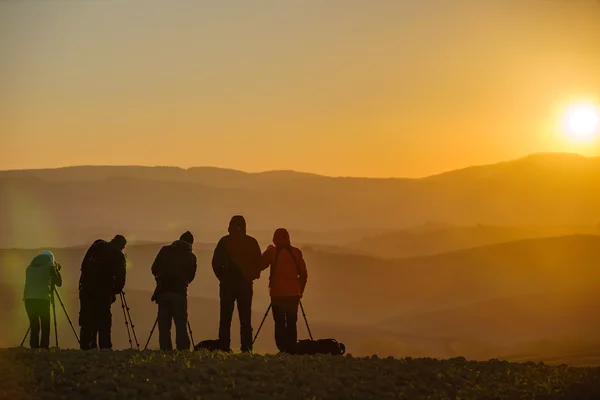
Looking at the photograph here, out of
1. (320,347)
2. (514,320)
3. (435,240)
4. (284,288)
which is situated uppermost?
(435,240)

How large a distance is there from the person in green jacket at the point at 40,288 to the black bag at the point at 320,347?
18.2 feet

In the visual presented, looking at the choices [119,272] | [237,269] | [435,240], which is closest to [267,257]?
[237,269]

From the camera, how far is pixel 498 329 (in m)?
87.1

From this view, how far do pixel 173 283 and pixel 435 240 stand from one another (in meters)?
150

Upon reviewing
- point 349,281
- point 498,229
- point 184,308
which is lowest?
point 184,308

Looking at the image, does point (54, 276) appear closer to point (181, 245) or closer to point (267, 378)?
point (181, 245)

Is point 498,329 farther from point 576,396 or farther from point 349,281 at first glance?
point 576,396

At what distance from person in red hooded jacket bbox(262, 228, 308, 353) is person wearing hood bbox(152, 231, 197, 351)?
5.93 ft

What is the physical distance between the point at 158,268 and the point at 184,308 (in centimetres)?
100

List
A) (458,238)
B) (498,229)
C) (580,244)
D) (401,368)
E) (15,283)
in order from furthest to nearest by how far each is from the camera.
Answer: (498,229) → (458,238) → (580,244) → (15,283) → (401,368)

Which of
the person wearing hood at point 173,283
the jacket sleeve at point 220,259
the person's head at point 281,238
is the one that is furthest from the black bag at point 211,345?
the person's head at point 281,238

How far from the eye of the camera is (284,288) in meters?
21.6

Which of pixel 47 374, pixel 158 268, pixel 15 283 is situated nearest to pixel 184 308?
pixel 158 268

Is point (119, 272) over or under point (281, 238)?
under
